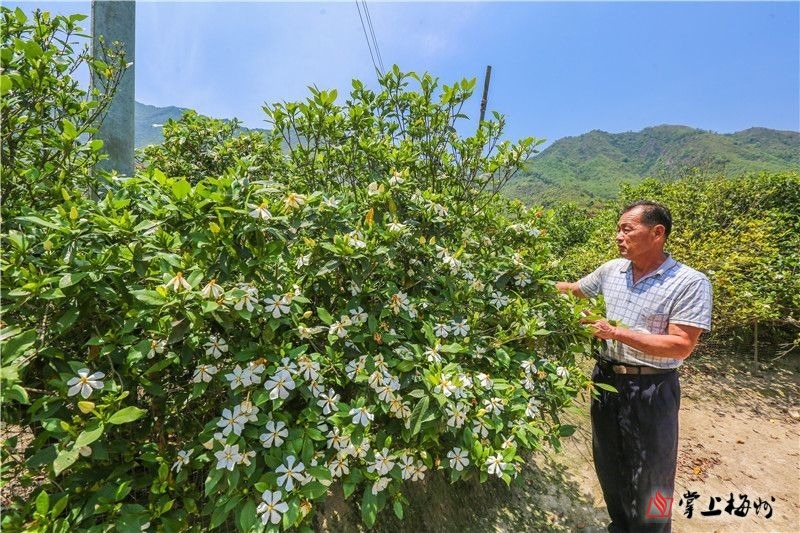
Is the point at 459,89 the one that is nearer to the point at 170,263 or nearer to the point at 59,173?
the point at 170,263

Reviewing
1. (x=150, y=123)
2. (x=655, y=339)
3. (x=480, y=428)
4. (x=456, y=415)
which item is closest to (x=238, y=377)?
(x=456, y=415)

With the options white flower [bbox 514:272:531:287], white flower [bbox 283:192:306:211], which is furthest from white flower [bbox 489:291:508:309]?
white flower [bbox 283:192:306:211]

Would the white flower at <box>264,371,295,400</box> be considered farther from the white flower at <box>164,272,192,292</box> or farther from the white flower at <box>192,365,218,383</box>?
the white flower at <box>164,272,192,292</box>

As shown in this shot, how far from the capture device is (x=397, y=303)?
1.65 metres

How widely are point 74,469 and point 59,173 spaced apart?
3.78ft

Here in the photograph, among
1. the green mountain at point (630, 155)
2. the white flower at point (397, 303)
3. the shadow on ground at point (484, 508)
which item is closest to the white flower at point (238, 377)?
the white flower at point (397, 303)

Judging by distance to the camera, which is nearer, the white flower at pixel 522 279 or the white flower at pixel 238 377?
the white flower at pixel 238 377

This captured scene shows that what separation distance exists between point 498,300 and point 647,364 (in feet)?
2.86

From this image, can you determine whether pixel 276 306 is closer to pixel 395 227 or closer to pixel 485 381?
pixel 395 227

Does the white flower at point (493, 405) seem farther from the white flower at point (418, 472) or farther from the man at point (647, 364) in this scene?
the man at point (647, 364)

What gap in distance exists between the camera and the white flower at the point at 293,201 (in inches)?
53.8

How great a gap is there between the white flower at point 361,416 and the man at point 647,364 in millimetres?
1181

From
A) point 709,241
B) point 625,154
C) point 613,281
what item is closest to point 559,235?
point 709,241

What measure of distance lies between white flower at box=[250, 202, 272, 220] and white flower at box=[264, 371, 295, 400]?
1.71 feet
